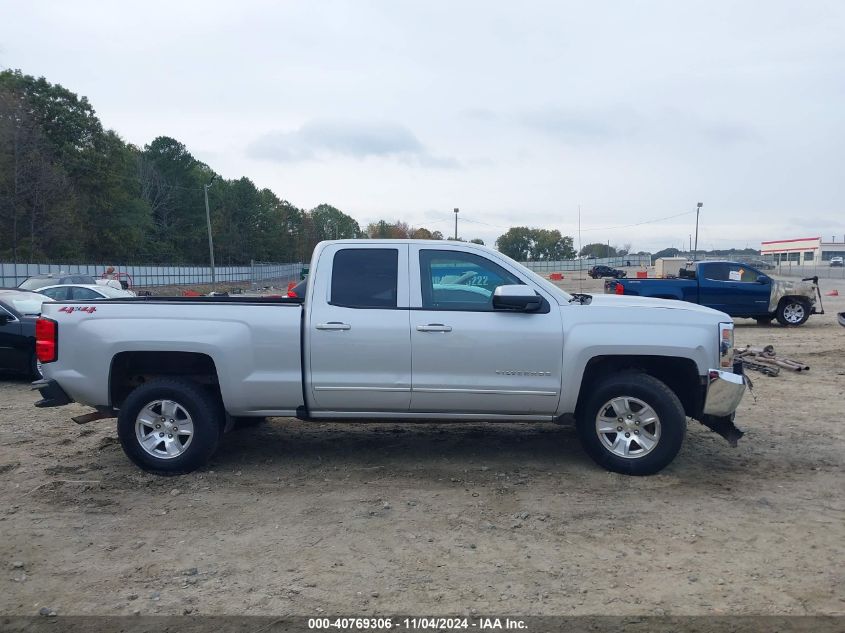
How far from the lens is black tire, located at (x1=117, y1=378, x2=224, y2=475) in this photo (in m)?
5.72

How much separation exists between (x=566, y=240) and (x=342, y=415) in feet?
240

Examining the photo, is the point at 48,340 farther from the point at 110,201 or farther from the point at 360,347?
the point at 110,201

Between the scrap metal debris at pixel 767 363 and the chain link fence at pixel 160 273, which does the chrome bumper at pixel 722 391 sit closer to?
the scrap metal debris at pixel 767 363

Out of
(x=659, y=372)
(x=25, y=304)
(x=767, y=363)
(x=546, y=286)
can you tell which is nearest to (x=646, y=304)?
(x=659, y=372)

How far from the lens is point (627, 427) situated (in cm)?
564

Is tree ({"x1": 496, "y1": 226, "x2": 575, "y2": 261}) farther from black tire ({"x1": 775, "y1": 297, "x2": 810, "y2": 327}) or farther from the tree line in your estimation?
black tire ({"x1": 775, "y1": 297, "x2": 810, "y2": 327})

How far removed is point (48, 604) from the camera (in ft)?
12.2

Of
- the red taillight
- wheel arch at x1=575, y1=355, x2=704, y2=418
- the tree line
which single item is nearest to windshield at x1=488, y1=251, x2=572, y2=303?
wheel arch at x1=575, y1=355, x2=704, y2=418

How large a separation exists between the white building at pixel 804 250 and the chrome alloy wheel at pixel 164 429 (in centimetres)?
11911

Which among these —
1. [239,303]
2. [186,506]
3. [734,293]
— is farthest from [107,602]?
[734,293]

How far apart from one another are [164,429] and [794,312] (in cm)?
1680

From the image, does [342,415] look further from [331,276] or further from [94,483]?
[94,483]

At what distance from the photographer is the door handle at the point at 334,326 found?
5.62 metres

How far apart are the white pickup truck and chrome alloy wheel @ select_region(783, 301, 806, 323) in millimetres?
13771
